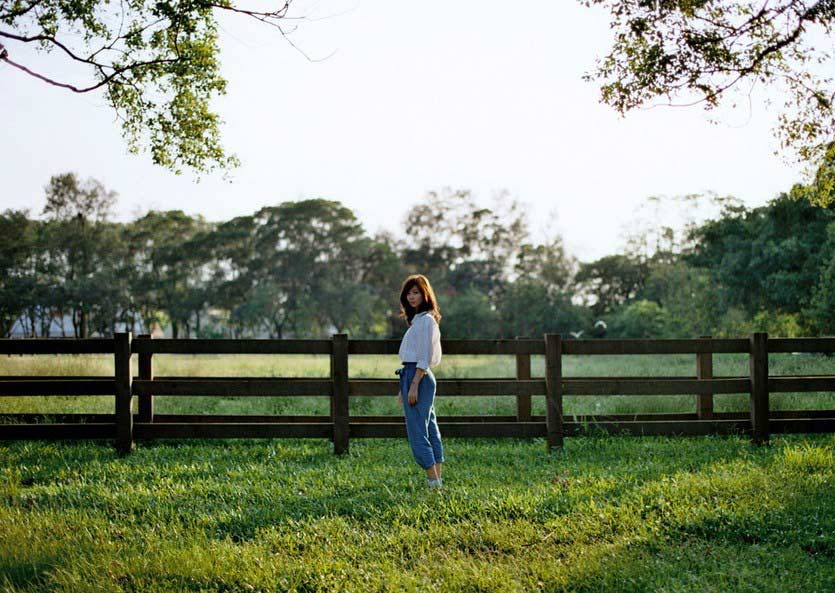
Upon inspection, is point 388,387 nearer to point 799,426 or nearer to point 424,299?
point 424,299

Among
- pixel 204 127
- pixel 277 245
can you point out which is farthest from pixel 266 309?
pixel 204 127

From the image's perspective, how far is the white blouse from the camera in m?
6.84

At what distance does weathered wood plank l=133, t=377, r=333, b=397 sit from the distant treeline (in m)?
37.0

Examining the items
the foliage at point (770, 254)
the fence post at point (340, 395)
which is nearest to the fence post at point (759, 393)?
the fence post at point (340, 395)

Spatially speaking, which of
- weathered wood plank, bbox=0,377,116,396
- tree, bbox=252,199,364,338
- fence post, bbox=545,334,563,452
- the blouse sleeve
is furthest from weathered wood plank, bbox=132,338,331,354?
tree, bbox=252,199,364,338

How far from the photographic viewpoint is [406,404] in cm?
707

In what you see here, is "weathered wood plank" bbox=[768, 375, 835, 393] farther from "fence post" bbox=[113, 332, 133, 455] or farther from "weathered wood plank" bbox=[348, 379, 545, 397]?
"fence post" bbox=[113, 332, 133, 455]

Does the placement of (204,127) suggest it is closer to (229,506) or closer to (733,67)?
(229,506)

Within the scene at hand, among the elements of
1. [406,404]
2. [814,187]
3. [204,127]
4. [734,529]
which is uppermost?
[204,127]

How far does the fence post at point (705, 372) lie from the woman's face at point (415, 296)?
3.71 meters

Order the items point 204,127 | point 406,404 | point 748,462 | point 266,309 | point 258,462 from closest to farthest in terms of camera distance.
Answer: point 406,404, point 748,462, point 258,462, point 204,127, point 266,309

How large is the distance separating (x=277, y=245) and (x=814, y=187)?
1792 inches

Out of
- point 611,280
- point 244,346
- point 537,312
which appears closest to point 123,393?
point 244,346

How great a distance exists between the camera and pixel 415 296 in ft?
23.0
